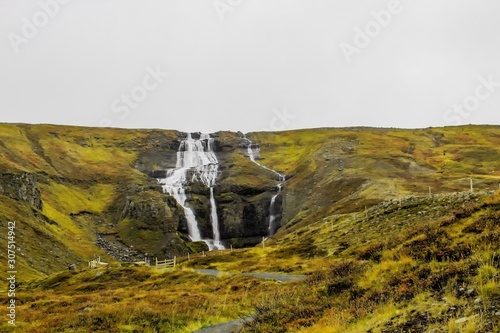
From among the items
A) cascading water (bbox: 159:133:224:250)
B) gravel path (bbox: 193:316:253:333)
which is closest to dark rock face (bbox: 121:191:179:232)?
cascading water (bbox: 159:133:224:250)

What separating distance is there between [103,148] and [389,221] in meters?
135

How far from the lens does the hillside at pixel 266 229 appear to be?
12.5 m

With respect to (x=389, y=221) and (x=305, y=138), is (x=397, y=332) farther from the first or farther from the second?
(x=305, y=138)

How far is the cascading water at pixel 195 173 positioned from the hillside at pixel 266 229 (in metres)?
1.88

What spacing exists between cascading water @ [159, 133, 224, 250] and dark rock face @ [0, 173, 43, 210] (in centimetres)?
3331

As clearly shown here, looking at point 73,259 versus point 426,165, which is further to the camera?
point 426,165

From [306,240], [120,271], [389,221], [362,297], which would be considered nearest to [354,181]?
[306,240]

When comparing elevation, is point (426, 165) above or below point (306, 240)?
above

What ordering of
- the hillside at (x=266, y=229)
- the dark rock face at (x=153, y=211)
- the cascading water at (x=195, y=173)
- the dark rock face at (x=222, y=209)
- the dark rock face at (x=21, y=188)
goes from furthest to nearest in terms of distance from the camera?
1. the cascading water at (x=195, y=173)
2. the dark rock face at (x=222, y=209)
3. the dark rock face at (x=153, y=211)
4. the dark rock face at (x=21, y=188)
5. the hillside at (x=266, y=229)

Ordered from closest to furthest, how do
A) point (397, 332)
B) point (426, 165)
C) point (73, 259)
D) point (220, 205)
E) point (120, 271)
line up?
point (397, 332)
point (120, 271)
point (73, 259)
point (426, 165)
point (220, 205)

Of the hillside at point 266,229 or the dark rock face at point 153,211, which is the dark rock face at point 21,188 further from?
the dark rock face at point 153,211

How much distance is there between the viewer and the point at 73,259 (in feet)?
249

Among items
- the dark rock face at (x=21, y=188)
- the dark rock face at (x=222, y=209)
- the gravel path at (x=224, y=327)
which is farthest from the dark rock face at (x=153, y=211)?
the gravel path at (x=224, y=327)

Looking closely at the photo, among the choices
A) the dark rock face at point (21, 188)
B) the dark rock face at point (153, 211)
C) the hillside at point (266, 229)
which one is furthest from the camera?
the dark rock face at point (153, 211)
